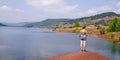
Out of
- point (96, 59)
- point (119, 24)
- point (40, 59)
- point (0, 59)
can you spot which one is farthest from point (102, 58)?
point (119, 24)

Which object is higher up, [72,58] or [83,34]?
[83,34]

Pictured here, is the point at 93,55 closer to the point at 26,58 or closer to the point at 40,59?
the point at 40,59

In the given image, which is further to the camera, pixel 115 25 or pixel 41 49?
pixel 115 25

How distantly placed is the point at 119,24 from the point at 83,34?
11929 centimetres

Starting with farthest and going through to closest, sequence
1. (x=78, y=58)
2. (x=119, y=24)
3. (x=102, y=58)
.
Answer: (x=119, y=24) → (x=102, y=58) → (x=78, y=58)

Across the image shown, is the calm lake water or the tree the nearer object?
the calm lake water

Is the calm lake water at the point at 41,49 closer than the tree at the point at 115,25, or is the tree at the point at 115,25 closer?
the calm lake water at the point at 41,49

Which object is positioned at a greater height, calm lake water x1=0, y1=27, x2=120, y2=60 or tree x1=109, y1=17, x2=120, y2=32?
tree x1=109, y1=17, x2=120, y2=32

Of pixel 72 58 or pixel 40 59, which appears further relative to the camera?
pixel 40 59

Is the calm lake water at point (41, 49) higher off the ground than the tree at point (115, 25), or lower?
lower

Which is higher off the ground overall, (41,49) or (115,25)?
(115,25)

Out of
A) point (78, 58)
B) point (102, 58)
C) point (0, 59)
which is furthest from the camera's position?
point (0, 59)

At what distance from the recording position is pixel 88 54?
3600cm

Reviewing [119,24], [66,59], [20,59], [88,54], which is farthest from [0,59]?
[119,24]
